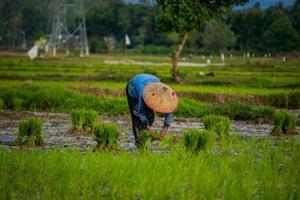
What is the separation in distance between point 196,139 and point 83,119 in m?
3.77

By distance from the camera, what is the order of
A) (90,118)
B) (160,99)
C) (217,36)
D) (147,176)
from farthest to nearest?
1. (217,36)
2. (90,118)
3. (160,99)
4. (147,176)

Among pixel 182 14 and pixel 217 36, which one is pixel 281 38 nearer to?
pixel 217 36

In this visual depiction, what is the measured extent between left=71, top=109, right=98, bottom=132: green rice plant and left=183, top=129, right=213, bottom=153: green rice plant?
348 centimetres

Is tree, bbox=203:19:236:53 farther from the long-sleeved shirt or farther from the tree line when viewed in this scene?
the long-sleeved shirt

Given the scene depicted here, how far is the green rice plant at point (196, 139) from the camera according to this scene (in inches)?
353

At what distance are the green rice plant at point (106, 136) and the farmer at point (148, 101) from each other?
1.05 feet

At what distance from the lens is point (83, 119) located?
12.4 m

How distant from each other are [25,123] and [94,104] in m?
6.43

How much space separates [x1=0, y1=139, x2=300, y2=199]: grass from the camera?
238 inches

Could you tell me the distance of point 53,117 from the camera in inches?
609

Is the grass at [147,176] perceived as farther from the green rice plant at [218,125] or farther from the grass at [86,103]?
the grass at [86,103]

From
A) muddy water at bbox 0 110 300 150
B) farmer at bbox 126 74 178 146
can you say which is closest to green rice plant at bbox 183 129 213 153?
farmer at bbox 126 74 178 146

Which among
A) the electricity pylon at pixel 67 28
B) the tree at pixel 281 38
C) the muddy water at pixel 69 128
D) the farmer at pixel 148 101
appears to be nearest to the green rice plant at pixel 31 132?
the muddy water at pixel 69 128

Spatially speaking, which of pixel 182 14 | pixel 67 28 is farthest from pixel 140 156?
pixel 67 28
